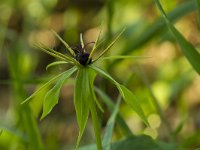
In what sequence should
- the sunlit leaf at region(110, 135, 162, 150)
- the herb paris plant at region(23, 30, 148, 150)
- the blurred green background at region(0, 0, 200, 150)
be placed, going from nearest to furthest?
the herb paris plant at region(23, 30, 148, 150) < the sunlit leaf at region(110, 135, 162, 150) < the blurred green background at region(0, 0, 200, 150)

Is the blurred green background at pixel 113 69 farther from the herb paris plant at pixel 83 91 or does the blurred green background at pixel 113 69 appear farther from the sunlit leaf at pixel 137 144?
the herb paris plant at pixel 83 91

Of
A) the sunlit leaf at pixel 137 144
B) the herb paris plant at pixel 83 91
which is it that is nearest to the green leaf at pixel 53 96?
the herb paris plant at pixel 83 91

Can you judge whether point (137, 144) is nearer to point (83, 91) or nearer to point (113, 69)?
point (83, 91)

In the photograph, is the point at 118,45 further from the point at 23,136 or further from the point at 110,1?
the point at 23,136

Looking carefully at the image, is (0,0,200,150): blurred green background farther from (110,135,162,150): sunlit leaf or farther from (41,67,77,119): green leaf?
(41,67,77,119): green leaf

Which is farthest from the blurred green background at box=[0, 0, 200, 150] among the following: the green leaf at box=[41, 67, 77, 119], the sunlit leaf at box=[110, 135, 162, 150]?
the green leaf at box=[41, 67, 77, 119]

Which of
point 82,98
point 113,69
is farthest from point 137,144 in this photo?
point 113,69

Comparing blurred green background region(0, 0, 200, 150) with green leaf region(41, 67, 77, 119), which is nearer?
green leaf region(41, 67, 77, 119)

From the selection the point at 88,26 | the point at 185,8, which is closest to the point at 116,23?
the point at 88,26
